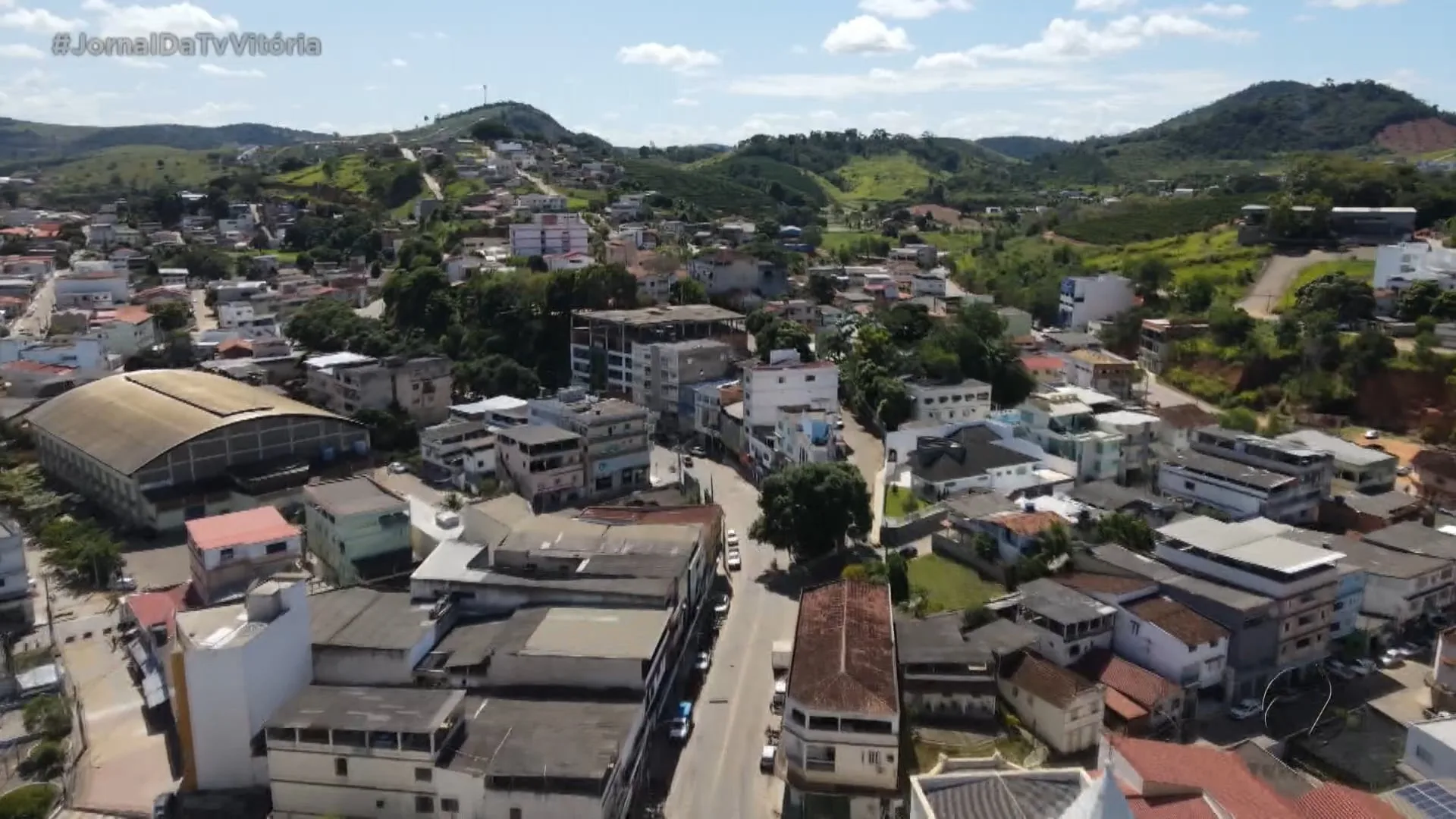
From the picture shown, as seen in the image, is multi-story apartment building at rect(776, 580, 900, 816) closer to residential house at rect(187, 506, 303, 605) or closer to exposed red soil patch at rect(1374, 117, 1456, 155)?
residential house at rect(187, 506, 303, 605)

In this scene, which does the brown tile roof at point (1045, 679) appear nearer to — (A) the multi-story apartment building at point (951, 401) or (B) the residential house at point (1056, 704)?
(B) the residential house at point (1056, 704)

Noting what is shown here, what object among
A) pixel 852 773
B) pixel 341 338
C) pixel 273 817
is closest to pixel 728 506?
pixel 852 773

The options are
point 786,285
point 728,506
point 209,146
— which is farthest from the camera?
point 209,146

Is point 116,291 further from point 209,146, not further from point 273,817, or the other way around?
point 209,146

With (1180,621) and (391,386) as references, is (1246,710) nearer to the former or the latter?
(1180,621)

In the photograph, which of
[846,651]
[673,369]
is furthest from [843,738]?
[673,369]

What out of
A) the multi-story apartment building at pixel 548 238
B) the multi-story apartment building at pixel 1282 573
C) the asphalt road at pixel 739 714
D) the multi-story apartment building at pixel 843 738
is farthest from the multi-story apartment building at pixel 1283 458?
the multi-story apartment building at pixel 548 238
